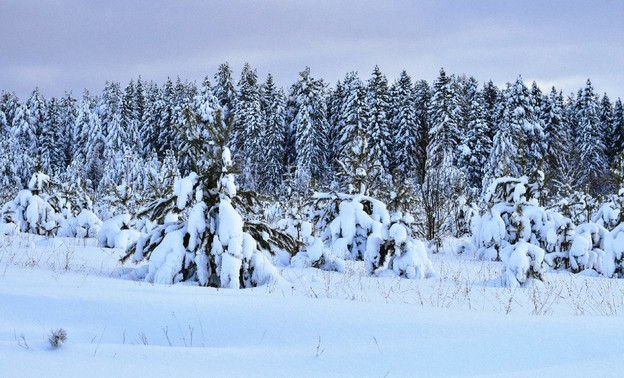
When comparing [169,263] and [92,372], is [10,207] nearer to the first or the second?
[169,263]

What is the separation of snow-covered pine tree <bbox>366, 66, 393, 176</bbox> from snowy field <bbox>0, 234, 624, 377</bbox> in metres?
40.8

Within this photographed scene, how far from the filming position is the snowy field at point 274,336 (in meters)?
3.06

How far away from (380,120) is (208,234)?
42264 millimetres

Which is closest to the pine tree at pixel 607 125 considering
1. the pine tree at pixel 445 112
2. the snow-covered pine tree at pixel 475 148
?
the pine tree at pixel 445 112

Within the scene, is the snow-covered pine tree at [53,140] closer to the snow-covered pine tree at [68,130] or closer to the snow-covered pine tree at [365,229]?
the snow-covered pine tree at [68,130]

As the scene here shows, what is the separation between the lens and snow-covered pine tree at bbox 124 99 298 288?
6.60 m

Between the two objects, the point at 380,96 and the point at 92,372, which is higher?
the point at 380,96

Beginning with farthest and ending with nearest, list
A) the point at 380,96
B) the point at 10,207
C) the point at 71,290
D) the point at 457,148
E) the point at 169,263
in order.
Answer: the point at 380,96 < the point at 457,148 < the point at 10,207 < the point at 169,263 < the point at 71,290

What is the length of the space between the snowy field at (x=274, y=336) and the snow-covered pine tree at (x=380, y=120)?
40767 mm

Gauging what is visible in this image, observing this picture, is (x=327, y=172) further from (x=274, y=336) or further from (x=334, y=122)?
(x=274, y=336)

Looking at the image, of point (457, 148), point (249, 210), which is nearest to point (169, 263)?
point (249, 210)

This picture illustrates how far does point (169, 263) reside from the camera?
668 cm

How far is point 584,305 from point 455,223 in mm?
18652

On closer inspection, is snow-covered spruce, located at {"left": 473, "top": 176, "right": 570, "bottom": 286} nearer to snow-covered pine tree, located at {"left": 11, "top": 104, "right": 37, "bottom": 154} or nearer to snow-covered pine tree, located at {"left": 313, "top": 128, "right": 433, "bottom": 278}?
snow-covered pine tree, located at {"left": 313, "top": 128, "right": 433, "bottom": 278}
